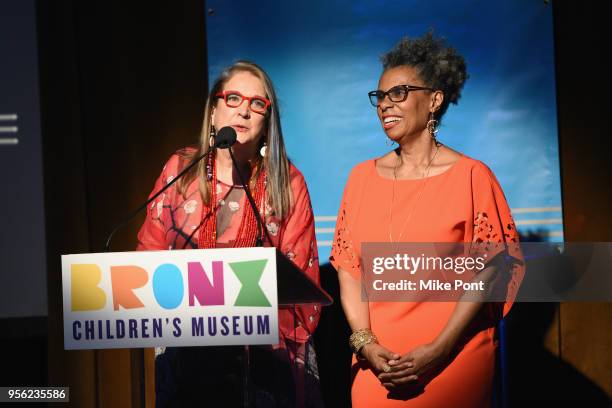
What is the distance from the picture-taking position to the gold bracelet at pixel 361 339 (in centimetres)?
280

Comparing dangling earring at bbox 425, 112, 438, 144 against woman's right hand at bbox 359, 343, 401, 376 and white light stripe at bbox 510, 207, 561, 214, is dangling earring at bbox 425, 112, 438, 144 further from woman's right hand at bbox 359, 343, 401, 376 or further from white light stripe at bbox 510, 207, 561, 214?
woman's right hand at bbox 359, 343, 401, 376

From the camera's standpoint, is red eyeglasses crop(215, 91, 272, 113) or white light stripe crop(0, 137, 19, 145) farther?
white light stripe crop(0, 137, 19, 145)

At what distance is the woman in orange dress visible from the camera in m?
2.74

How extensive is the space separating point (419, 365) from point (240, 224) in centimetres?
89

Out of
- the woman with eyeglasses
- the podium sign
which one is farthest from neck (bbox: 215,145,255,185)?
the podium sign

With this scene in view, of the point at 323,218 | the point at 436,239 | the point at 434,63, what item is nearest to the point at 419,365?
the point at 436,239

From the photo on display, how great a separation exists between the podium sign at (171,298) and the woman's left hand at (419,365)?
2.82 feet

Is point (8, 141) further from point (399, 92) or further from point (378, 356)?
point (378, 356)

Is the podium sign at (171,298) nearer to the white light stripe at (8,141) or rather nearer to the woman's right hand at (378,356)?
the woman's right hand at (378,356)

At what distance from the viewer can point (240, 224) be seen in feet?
9.45

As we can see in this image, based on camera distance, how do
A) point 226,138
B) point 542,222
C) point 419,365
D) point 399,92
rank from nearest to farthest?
point 226,138 → point 419,365 → point 399,92 → point 542,222

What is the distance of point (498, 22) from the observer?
3.43m

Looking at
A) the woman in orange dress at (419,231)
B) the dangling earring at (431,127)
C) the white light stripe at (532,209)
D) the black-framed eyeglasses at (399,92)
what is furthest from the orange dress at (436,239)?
the white light stripe at (532,209)

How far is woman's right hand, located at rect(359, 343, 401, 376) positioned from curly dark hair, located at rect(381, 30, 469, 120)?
3.27ft
